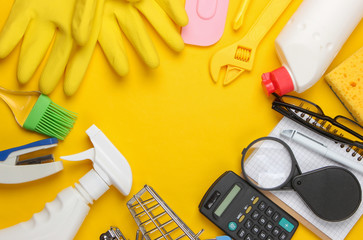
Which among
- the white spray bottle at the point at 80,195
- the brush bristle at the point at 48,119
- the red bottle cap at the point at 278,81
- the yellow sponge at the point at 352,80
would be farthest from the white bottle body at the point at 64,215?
the yellow sponge at the point at 352,80

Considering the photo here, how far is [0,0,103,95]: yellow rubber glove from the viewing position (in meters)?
0.70

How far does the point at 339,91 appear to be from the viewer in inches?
27.7

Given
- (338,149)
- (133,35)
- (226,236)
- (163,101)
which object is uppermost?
(133,35)

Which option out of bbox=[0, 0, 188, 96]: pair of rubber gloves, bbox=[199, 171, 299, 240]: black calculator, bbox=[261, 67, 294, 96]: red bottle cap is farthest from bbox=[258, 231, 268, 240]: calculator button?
bbox=[0, 0, 188, 96]: pair of rubber gloves

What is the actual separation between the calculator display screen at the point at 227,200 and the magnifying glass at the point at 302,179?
1.0 inches

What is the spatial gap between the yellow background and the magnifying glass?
0.11 ft

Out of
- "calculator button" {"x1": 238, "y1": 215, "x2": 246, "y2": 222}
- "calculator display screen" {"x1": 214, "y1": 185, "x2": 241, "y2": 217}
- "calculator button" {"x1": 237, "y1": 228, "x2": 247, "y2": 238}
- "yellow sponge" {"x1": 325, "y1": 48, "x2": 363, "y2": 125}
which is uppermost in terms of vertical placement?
"yellow sponge" {"x1": 325, "y1": 48, "x2": 363, "y2": 125}

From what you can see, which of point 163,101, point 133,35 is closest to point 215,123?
point 163,101

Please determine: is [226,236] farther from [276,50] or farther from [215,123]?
[276,50]

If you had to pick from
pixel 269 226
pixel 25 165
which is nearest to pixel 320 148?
pixel 269 226

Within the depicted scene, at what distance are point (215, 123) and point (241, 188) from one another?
124 mm

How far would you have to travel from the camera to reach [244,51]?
73 centimetres

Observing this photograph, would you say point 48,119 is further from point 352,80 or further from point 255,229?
point 352,80

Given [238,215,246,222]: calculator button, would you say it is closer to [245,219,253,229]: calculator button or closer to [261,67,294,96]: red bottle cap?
[245,219,253,229]: calculator button
